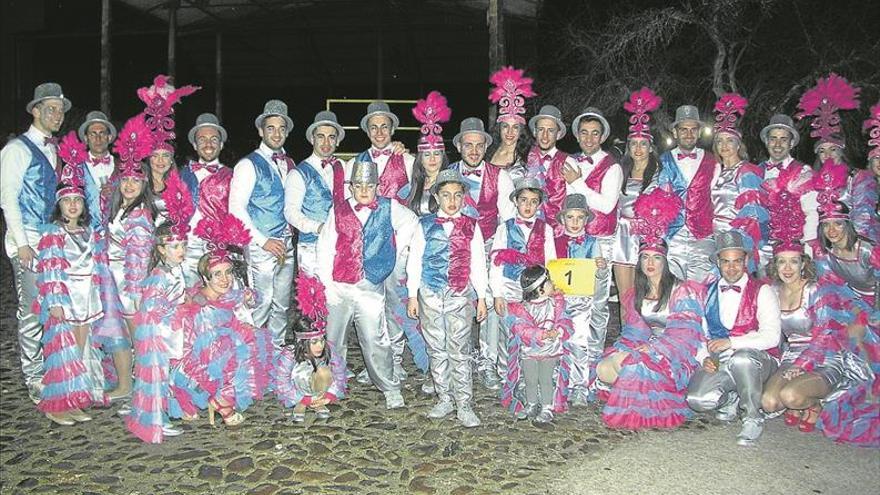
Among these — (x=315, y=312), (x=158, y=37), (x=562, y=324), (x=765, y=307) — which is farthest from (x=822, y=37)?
(x=158, y=37)

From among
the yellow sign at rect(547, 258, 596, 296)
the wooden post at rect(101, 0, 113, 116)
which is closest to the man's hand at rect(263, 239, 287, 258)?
the yellow sign at rect(547, 258, 596, 296)

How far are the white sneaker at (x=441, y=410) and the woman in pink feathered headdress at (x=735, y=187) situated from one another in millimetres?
2509

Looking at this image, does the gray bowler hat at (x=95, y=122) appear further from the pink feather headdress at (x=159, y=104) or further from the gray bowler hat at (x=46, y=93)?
the pink feather headdress at (x=159, y=104)

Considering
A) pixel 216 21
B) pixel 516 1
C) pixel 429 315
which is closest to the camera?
pixel 429 315

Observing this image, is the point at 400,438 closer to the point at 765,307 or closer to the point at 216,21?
the point at 765,307

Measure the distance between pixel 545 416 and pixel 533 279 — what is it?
951 millimetres

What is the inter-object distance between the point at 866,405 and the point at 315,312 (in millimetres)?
3713

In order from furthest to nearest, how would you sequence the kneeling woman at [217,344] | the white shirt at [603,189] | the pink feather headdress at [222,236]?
1. the white shirt at [603,189]
2. the pink feather headdress at [222,236]
3. the kneeling woman at [217,344]

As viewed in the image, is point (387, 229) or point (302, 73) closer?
point (387, 229)

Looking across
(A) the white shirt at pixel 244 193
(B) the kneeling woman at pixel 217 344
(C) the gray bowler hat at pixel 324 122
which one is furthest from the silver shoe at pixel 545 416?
(C) the gray bowler hat at pixel 324 122

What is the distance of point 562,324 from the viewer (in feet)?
15.5

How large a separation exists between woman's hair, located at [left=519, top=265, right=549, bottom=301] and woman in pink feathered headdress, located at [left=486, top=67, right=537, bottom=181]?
0.82 m

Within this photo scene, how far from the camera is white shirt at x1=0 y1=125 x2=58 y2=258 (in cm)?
470

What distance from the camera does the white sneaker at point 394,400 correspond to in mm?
4910
